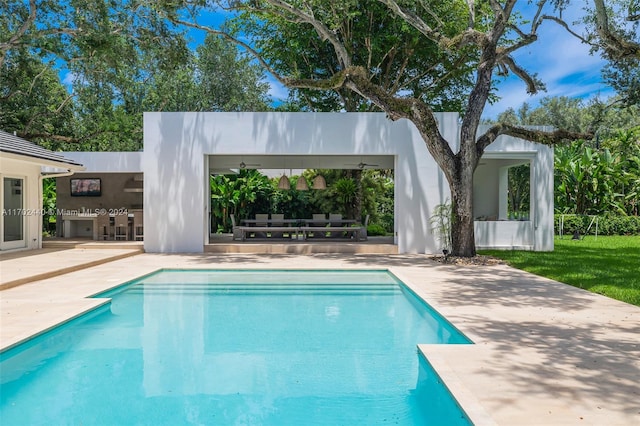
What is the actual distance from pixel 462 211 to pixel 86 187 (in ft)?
49.0

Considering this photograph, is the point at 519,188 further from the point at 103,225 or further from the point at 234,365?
the point at 234,365

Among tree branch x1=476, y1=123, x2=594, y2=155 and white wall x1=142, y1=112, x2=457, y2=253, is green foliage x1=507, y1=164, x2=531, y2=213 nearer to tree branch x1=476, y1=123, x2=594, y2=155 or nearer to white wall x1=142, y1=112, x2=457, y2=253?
tree branch x1=476, y1=123, x2=594, y2=155

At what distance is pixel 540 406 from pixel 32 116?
24371 millimetres

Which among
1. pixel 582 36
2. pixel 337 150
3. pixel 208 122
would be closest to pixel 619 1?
pixel 582 36

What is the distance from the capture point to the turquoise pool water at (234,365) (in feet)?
12.4

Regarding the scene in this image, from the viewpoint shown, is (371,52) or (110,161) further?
(371,52)

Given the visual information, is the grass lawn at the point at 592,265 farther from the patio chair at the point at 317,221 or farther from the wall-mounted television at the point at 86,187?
A: the wall-mounted television at the point at 86,187

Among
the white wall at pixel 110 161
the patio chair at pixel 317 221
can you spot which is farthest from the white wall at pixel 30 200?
the patio chair at pixel 317 221

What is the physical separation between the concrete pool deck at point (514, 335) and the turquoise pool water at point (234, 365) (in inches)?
9.9

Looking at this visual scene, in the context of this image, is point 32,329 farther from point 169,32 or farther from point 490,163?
point 490,163

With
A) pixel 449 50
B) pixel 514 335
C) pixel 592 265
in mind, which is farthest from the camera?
pixel 449 50

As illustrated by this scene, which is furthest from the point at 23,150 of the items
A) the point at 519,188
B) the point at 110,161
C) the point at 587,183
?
the point at 519,188

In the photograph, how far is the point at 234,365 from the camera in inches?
195

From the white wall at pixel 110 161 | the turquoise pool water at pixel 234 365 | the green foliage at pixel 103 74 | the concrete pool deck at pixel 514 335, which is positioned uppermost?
the green foliage at pixel 103 74
